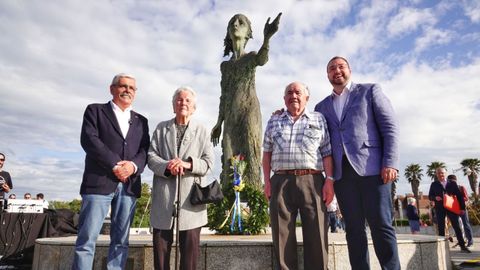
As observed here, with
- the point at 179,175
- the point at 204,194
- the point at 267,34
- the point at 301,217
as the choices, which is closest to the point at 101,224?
the point at 179,175

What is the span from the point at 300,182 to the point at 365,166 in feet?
1.88

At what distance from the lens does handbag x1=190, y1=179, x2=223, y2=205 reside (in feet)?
10.7

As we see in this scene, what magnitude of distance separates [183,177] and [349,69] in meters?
1.87

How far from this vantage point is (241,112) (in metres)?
7.86

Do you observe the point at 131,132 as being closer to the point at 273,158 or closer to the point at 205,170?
the point at 205,170

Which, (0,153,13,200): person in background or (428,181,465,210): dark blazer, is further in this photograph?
(428,181,465,210): dark blazer

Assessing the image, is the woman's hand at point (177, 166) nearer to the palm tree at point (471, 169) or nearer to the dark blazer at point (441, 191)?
the dark blazer at point (441, 191)

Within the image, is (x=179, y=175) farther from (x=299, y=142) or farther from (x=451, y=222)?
(x=451, y=222)

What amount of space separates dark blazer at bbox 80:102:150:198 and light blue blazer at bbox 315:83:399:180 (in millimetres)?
1838

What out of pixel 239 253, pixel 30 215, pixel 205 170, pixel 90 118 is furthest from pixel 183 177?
pixel 30 215

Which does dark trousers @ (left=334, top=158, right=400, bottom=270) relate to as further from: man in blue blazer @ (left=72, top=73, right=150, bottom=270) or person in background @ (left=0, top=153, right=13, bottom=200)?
person in background @ (left=0, top=153, right=13, bottom=200)

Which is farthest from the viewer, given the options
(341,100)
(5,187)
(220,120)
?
(220,120)

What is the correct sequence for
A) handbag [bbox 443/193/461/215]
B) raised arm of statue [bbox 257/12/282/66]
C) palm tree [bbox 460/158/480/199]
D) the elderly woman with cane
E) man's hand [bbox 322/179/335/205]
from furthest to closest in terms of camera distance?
1. palm tree [bbox 460/158/480/199]
2. handbag [bbox 443/193/461/215]
3. raised arm of statue [bbox 257/12/282/66]
4. man's hand [bbox 322/179/335/205]
5. the elderly woman with cane

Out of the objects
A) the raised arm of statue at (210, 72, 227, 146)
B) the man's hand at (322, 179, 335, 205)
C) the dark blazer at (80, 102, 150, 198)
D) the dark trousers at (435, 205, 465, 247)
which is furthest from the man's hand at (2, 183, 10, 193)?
the dark trousers at (435, 205, 465, 247)
